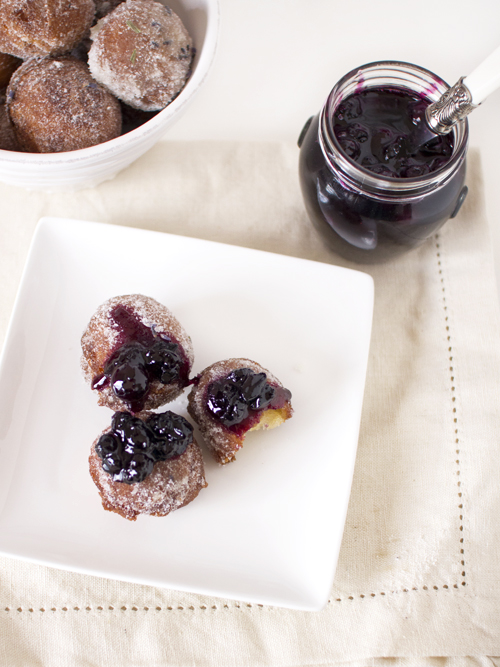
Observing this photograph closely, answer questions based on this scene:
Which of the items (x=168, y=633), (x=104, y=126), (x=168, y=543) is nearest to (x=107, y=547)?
(x=168, y=543)

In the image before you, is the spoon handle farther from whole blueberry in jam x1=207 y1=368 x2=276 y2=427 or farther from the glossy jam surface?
whole blueberry in jam x1=207 y1=368 x2=276 y2=427

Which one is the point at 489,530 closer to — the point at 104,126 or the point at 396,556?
the point at 396,556

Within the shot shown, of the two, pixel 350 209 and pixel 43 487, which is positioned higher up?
pixel 350 209

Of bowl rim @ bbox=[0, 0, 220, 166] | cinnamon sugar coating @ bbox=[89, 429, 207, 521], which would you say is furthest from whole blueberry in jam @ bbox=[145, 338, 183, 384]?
bowl rim @ bbox=[0, 0, 220, 166]

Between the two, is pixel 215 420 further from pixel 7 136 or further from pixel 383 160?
pixel 7 136

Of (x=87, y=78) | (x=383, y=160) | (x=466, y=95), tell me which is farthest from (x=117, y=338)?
(x=466, y=95)

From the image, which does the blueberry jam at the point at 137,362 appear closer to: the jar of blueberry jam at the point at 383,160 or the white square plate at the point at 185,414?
the white square plate at the point at 185,414
